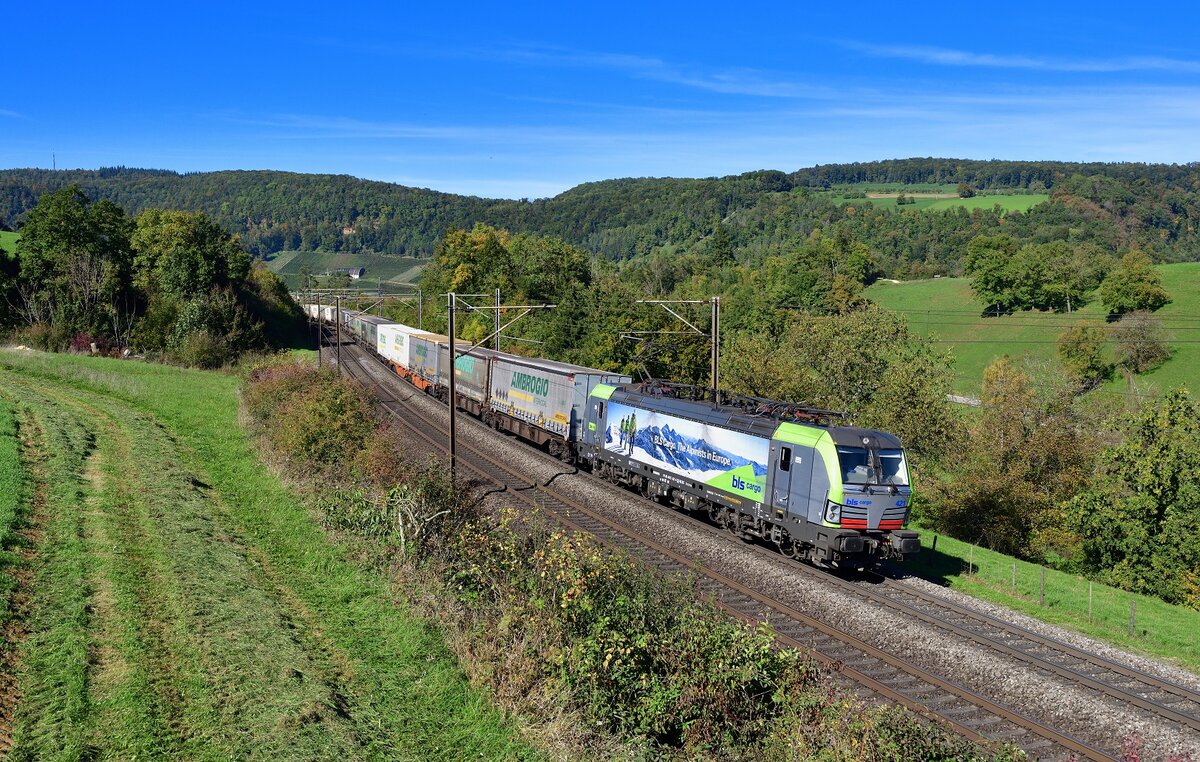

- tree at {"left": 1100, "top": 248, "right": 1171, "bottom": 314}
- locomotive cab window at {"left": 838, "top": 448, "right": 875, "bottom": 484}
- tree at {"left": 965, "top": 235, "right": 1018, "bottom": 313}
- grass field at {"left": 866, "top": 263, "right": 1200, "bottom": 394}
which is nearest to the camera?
locomotive cab window at {"left": 838, "top": 448, "right": 875, "bottom": 484}

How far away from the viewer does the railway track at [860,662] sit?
11828 millimetres

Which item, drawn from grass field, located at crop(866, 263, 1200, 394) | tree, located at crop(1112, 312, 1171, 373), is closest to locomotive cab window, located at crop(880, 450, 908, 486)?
grass field, located at crop(866, 263, 1200, 394)

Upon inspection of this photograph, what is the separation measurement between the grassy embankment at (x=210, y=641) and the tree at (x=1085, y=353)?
246 feet

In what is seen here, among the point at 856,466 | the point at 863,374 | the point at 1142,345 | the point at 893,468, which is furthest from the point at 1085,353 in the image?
the point at 856,466

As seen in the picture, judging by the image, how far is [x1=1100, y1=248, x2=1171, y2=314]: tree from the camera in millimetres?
86562

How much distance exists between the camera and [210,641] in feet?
37.6

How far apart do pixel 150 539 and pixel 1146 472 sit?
28.8 metres

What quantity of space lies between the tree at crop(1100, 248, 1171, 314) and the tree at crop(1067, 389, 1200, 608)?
230ft

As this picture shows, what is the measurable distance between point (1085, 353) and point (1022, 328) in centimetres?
1648

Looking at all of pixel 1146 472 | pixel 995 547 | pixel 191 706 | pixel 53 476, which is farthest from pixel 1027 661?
pixel 53 476

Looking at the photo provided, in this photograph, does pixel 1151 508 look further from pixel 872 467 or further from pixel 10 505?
pixel 10 505

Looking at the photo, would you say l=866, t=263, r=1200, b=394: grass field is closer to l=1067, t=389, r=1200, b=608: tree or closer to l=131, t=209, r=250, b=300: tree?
l=1067, t=389, r=1200, b=608: tree

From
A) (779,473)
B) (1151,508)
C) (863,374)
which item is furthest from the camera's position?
(863,374)

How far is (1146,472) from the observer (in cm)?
2638
